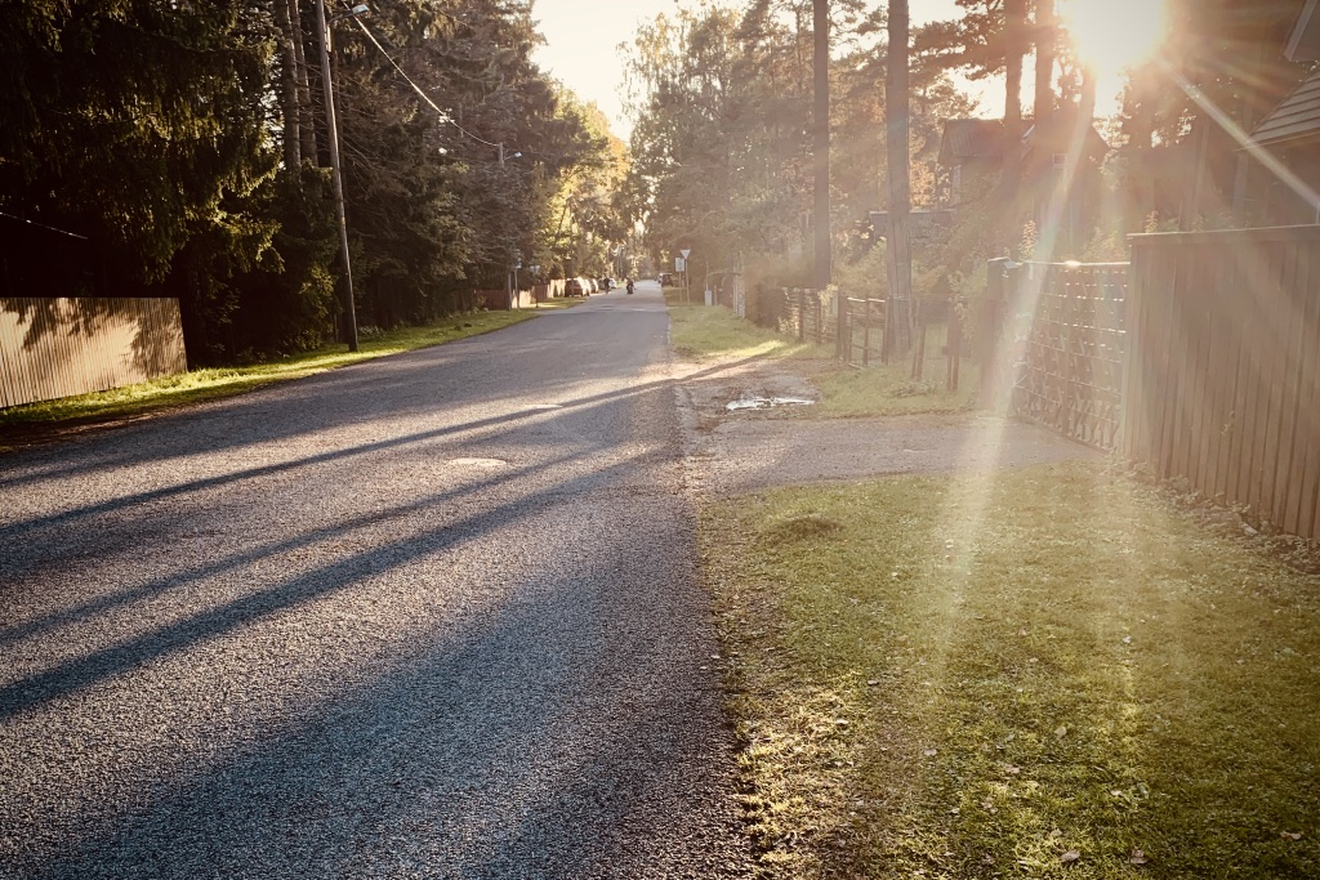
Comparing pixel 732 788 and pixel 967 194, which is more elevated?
pixel 967 194

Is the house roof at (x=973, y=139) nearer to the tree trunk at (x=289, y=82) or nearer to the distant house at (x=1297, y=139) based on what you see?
the distant house at (x=1297, y=139)

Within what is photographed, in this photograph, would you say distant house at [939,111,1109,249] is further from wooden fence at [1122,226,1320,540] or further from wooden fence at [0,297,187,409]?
wooden fence at [0,297,187,409]

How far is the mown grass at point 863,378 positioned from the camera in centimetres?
1196

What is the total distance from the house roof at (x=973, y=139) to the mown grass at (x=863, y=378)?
2599 centimetres

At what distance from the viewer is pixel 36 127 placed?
1265 cm

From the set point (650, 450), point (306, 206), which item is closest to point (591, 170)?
point (306, 206)

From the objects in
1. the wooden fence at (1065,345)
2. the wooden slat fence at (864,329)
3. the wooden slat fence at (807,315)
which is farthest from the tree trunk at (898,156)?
the wooden fence at (1065,345)

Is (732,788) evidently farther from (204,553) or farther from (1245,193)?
(1245,193)

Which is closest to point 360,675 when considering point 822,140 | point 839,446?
point 839,446

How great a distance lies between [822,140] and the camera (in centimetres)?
2697

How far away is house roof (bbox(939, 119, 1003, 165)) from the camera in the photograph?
45.4 meters

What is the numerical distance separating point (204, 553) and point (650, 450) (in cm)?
488

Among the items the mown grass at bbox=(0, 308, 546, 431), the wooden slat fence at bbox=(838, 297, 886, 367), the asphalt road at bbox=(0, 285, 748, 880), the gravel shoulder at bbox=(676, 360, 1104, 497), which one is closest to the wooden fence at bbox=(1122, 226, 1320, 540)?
the gravel shoulder at bbox=(676, 360, 1104, 497)

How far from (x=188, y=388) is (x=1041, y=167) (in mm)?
29733
